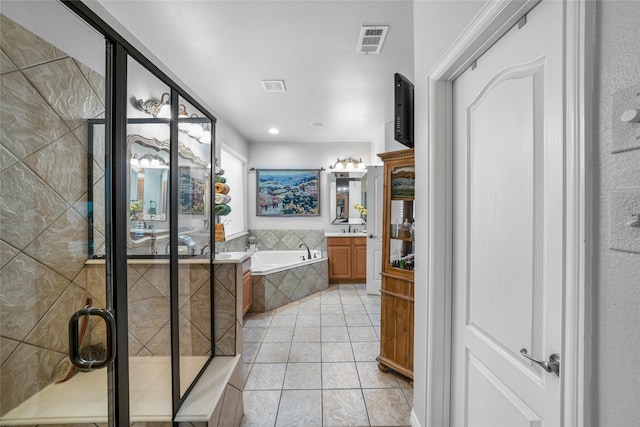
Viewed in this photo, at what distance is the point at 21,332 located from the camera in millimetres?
1016

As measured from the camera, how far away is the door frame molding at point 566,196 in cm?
65

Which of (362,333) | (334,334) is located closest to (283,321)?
(334,334)

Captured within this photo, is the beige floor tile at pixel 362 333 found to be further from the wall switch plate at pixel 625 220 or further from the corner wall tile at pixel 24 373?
the wall switch plate at pixel 625 220

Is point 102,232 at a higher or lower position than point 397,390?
higher

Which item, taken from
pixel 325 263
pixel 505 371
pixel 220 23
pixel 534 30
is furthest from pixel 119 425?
pixel 325 263

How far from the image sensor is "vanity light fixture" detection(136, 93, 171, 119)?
4.37ft

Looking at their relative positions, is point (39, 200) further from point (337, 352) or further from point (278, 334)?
point (278, 334)

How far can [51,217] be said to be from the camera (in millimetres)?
1084

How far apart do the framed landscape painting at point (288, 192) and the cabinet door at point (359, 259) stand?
41.0 inches

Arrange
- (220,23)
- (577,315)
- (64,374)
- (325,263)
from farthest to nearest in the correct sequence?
(325,263)
(220,23)
(64,374)
(577,315)

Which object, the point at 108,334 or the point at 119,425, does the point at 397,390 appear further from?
the point at 108,334

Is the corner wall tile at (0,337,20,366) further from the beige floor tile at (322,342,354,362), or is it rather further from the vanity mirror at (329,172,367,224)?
the vanity mirror at (329,172,367,224)

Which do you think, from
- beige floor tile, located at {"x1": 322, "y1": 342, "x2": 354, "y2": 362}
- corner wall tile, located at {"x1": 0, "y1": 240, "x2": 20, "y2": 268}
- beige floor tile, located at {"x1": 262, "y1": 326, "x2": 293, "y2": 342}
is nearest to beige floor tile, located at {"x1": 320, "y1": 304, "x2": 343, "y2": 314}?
beige floor tile, located at {"x1": 262, "y1": 326, "x2": 293, "y2": 342}

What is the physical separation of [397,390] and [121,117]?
95.0 inches
